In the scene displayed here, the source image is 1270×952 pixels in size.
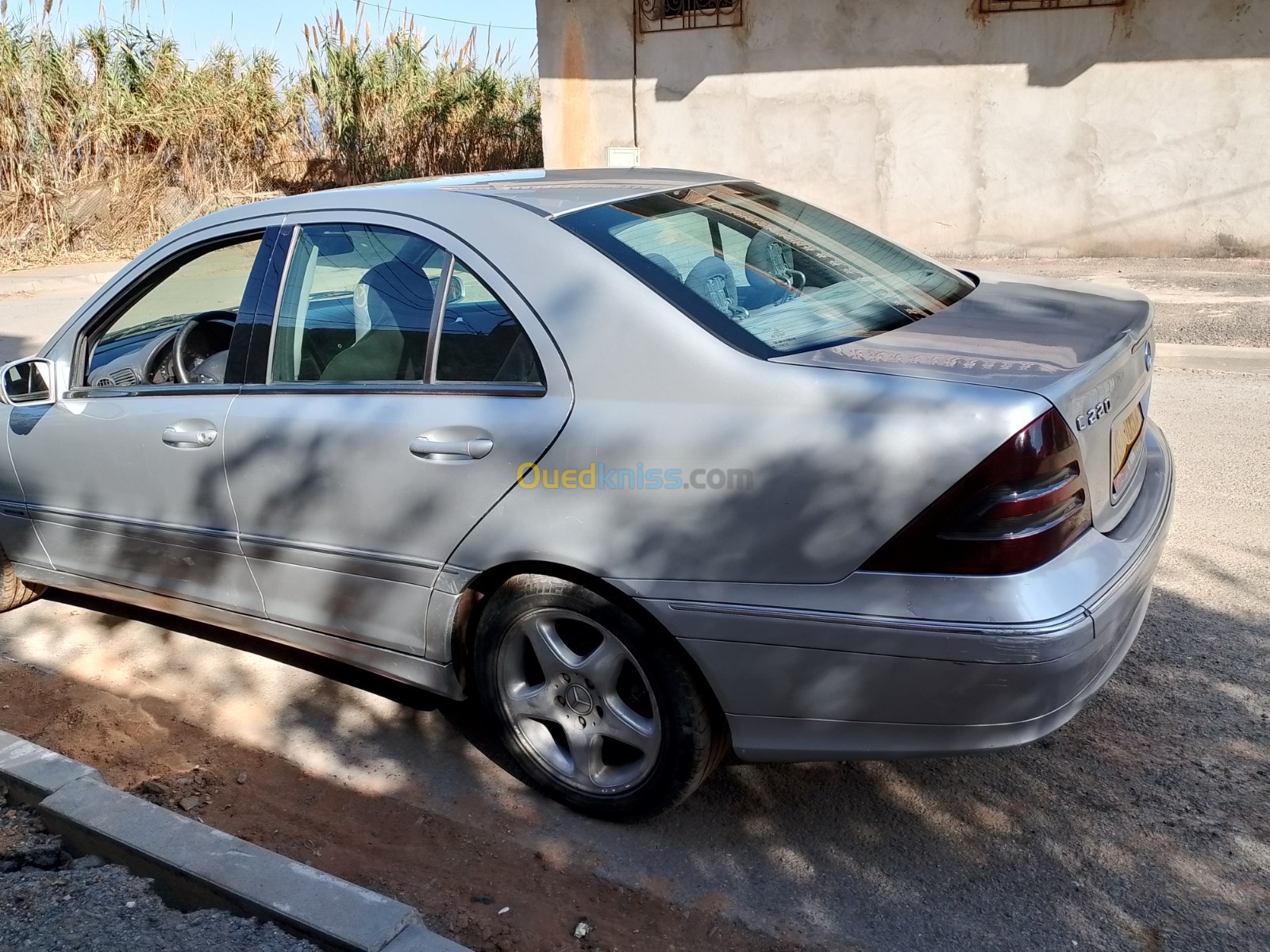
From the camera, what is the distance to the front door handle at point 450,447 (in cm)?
282

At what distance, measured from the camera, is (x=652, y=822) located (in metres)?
3.01

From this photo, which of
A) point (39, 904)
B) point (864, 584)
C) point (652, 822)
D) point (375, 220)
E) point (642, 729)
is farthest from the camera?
point (375, 220)

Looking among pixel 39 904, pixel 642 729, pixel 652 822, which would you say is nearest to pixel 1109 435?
pixel 642 729

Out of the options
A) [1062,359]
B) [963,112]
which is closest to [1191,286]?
[963,112]

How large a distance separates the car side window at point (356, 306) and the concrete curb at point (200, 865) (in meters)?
1.26

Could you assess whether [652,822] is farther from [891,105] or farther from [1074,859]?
[891,105]

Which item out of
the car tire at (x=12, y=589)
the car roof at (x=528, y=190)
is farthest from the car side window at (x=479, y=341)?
the car tire at (x=12, y=589)

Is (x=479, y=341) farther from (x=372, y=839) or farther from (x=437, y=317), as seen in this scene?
(x=372, y=839)

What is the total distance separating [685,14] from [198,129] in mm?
9023

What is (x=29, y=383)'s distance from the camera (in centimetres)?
389

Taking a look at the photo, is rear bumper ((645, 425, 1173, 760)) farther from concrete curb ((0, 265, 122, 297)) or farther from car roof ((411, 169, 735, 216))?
concrete curb ((0, 265, 122, 297))

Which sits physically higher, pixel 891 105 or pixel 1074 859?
pixel 891 105

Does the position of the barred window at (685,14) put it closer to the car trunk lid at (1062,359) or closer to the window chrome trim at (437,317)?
the car trunk lid at (1062,359)

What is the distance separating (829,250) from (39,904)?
8.95 feet
